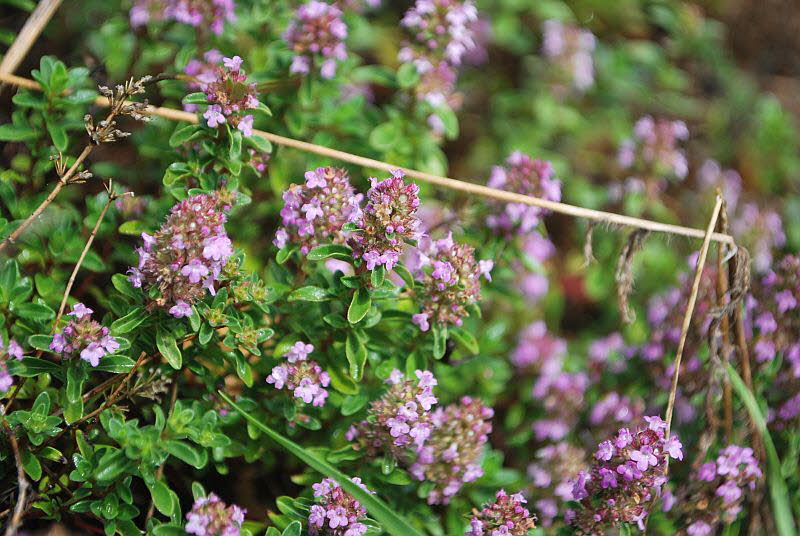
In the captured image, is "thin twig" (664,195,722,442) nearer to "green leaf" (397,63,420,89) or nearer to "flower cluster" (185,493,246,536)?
"green leaf" (397,63,420,89)

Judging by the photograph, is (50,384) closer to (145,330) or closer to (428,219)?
(145,330)

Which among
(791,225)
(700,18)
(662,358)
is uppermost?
(700,18)

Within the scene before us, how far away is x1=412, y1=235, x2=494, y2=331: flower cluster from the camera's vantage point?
2.51 metres

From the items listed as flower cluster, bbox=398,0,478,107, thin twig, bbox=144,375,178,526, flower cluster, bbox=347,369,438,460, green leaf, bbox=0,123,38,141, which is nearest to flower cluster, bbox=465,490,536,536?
flower cluster, bbox=347,369,438,460

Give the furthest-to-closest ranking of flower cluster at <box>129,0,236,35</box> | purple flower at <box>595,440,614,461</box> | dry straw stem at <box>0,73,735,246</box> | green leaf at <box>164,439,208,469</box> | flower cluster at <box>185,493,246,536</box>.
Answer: flower cluster at <box>129,0,236,35</box> → dry straw stem at <box>0,73,735,246</box> → purple flower at <box>595,440,614,461</box> → green leaf at <box>164,439,208,469</box> → flower cluster at <box>185,493,246,536</box>

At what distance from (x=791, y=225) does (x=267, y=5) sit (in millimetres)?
3560

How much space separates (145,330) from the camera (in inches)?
96.6

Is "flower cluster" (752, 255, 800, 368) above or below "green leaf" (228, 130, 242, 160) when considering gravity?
below

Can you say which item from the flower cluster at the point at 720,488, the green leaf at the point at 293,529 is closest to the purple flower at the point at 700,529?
the flower cluster at the point at 720,488

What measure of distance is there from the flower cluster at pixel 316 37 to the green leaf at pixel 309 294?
3.35 feet

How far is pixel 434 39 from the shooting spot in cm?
326

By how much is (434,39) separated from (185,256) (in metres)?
1.64

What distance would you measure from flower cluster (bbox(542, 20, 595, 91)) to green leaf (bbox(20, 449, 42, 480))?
150 inches

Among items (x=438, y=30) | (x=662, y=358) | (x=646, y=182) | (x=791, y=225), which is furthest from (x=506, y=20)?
(x=662, y=358)
